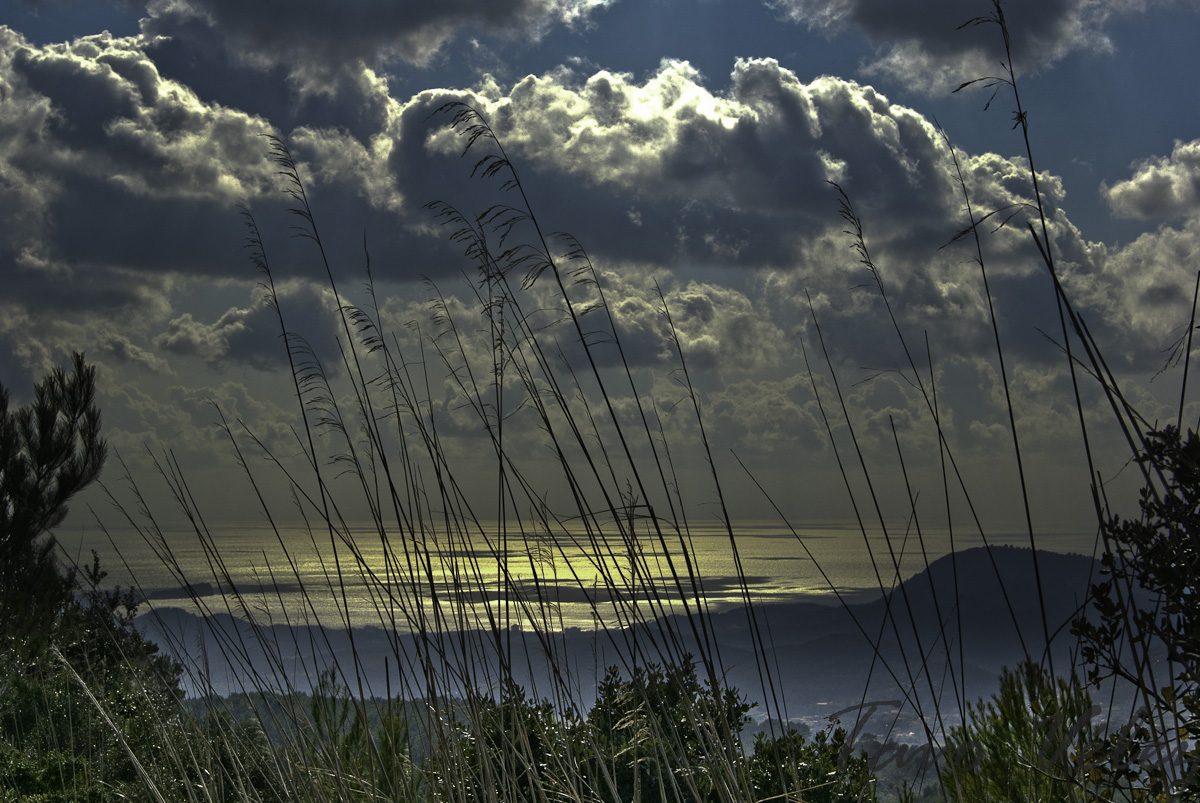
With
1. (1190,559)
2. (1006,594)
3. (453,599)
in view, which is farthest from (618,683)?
(1190,559)

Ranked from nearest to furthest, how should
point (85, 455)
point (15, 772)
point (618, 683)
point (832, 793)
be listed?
point (15, 772) → point (832, 793) → point (618, 683) → point (85, 455)

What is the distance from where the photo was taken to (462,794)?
1.62 meters

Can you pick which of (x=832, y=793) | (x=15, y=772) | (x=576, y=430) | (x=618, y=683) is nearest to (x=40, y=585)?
(x=15, y=772)

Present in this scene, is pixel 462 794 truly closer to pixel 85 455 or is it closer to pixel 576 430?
pixel 576 430

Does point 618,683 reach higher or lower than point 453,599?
lower

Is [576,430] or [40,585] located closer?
[576,430]

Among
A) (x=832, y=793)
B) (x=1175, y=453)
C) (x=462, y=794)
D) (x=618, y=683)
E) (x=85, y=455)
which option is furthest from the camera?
(x=85, y=455)

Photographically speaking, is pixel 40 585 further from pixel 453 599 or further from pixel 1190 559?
pixel 1190 559

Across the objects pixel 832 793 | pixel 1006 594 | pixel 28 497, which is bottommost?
pixel 832 793

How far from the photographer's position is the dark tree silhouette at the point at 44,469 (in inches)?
360

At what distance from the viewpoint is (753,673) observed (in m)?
1.83

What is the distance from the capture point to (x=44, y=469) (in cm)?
959

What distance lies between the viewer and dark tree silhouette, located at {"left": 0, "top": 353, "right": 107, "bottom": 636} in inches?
360

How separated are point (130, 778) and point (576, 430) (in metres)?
3.81
